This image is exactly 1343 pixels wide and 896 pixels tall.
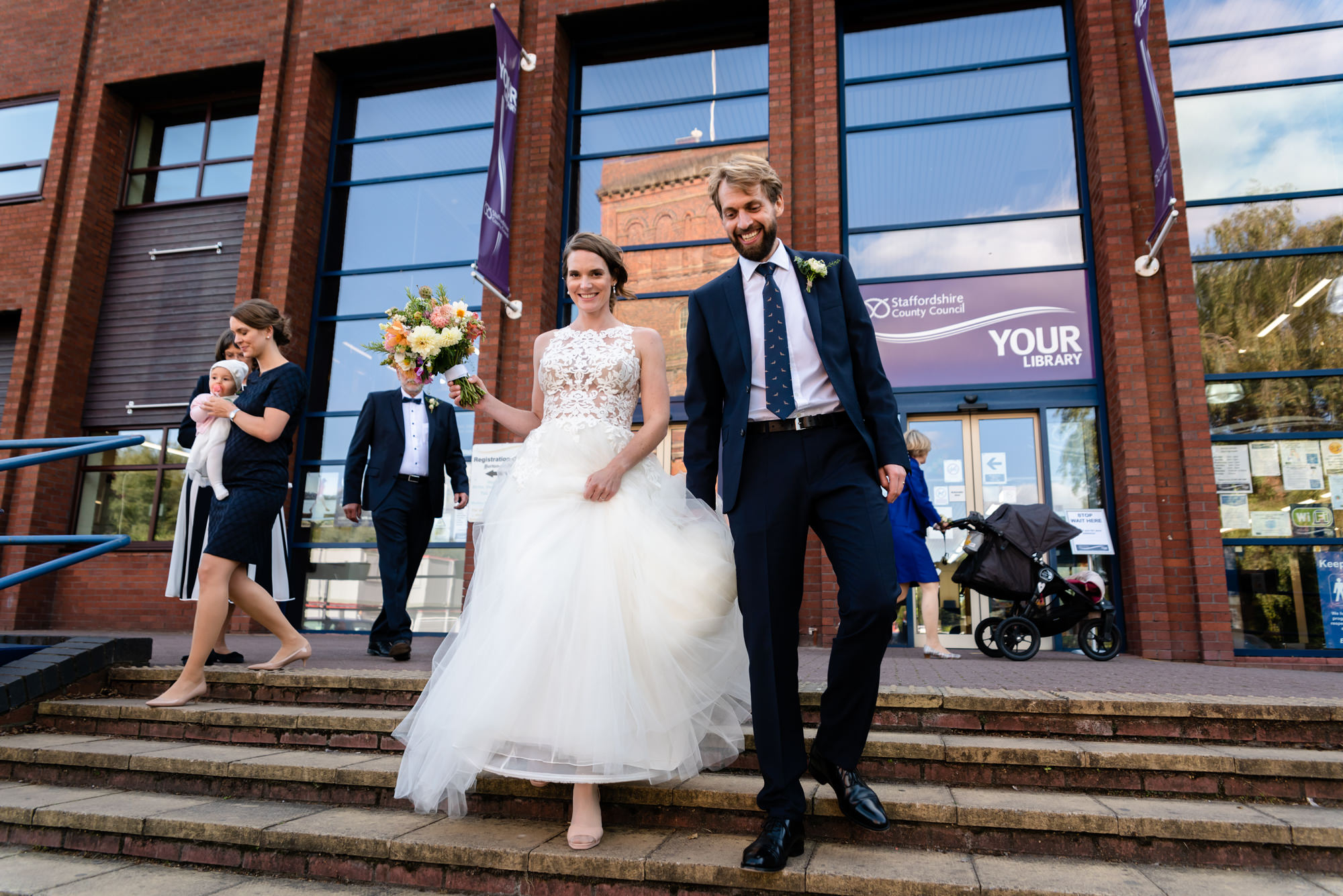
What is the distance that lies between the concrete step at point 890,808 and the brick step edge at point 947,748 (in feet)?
0.30

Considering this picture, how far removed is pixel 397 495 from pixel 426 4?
7099 mm

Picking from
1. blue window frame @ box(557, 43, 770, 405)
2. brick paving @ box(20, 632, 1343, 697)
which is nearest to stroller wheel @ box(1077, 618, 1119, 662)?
brick paving @ box(20, 632, 1343, 697)

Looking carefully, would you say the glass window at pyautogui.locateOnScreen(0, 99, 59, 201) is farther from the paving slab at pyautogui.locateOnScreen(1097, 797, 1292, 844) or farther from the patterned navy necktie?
the paving slab at pyautogui.locateOnScreen(1097, 797, 1292, 844)

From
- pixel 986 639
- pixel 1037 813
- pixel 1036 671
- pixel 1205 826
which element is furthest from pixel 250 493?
pixel 986 639

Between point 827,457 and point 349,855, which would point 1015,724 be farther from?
point 349,855

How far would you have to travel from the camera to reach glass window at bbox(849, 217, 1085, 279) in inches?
329

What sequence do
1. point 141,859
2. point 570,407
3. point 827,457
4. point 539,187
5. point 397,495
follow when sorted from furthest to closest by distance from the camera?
→ point 539,187, point 397,495, point 570,407, point 141,859, point 827,457

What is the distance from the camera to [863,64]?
362 inches

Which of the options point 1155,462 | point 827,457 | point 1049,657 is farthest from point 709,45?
point 827,457

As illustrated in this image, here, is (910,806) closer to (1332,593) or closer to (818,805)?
(818,805)

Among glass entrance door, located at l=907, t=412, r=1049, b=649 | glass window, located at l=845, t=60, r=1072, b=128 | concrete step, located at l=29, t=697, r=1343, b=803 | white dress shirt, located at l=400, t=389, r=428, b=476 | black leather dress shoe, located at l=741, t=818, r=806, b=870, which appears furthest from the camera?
glass window, located at l=845, t=60, r=1072, b=128

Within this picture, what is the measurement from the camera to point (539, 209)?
9.03 meters

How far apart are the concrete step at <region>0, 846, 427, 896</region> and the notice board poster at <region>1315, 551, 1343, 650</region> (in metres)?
8.00

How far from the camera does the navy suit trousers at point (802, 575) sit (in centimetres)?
262
